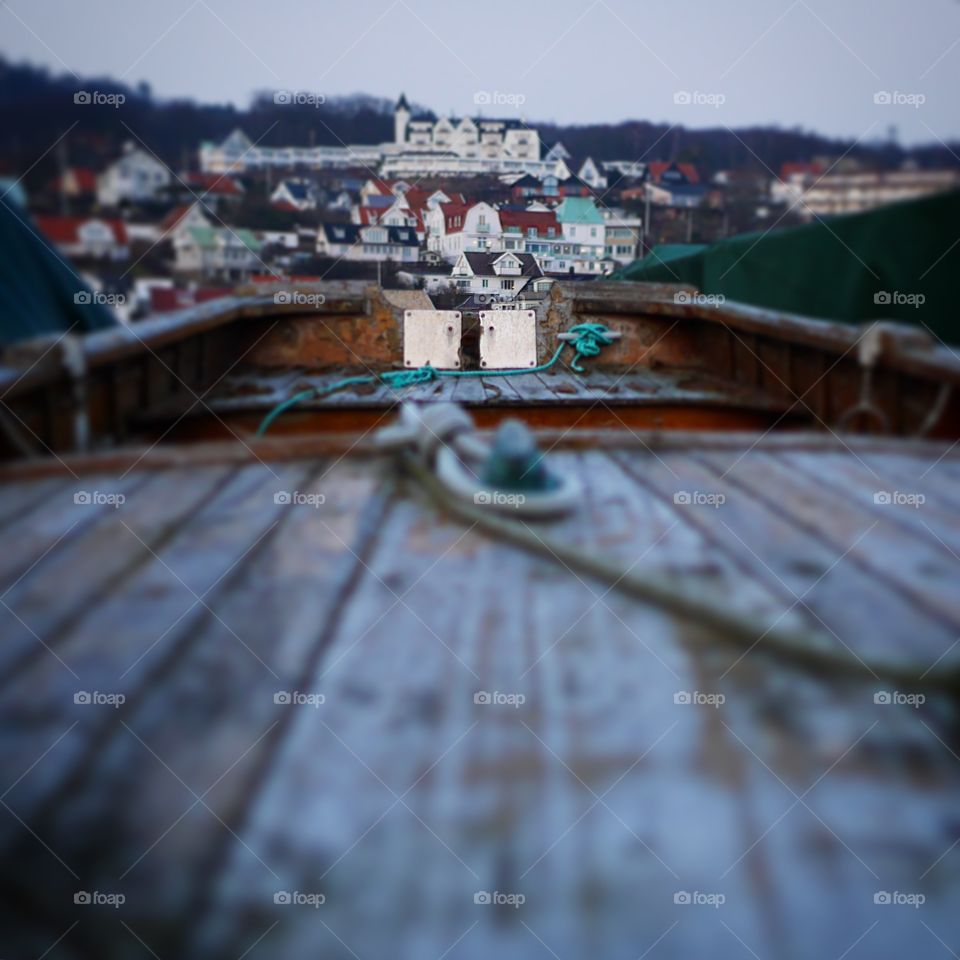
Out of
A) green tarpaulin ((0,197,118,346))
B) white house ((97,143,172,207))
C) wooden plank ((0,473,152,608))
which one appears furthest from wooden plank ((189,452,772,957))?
white house ((97,143,172,207))


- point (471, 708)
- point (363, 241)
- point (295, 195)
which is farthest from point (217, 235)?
point (471, 708)

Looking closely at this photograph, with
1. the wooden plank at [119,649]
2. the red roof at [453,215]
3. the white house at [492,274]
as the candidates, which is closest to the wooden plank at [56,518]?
the wooden plank at [119,649]

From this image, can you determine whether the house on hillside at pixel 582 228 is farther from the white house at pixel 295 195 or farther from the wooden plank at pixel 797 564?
the wooden plank at pixel 797 564

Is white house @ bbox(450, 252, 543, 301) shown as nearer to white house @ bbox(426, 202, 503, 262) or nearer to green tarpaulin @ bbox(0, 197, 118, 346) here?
white house @ bbox(426, 202, 503, 262)

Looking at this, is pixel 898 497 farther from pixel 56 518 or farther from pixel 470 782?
pixel 56 518

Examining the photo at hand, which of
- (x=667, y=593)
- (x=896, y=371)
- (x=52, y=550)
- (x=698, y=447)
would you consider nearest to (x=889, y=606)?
(x=667, y=593)

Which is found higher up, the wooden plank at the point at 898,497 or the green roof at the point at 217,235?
the green roof at the point at 217,235
